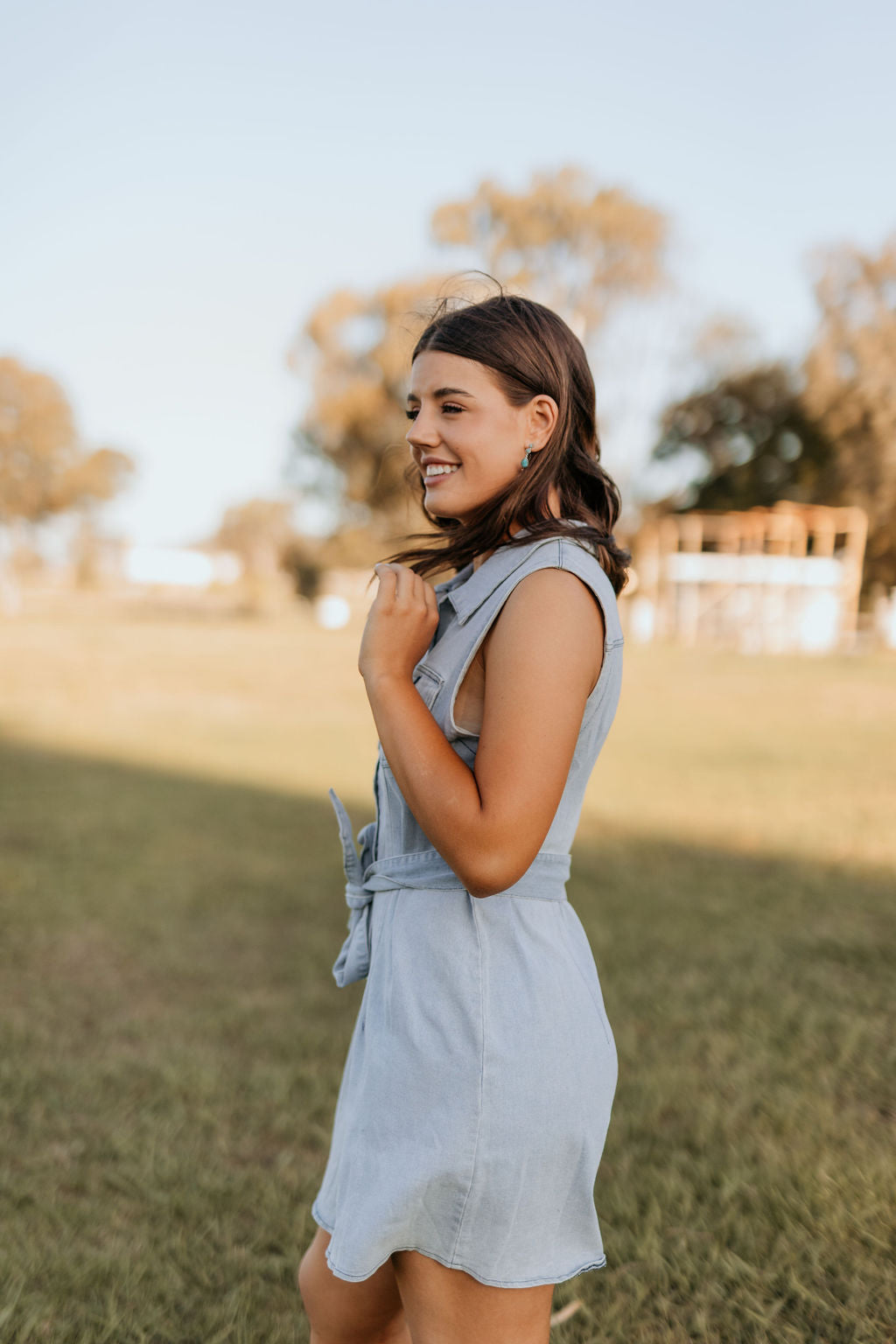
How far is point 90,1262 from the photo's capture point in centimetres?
279

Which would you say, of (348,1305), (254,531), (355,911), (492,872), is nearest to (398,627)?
(492,872)

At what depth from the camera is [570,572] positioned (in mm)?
1418

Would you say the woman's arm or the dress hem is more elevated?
the woman's arm

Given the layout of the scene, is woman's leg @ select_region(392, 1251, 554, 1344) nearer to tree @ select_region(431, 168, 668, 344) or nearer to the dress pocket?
the dress pocket

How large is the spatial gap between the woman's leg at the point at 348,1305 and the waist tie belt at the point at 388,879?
1.43ft

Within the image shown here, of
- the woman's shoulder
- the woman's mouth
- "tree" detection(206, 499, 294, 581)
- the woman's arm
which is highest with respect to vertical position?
the woman's mouth

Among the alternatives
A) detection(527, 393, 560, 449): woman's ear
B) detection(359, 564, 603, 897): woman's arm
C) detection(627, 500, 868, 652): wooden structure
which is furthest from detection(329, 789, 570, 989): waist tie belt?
detection(627, 500, 868, 652): wooden structure

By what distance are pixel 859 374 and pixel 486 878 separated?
2800 centimetres

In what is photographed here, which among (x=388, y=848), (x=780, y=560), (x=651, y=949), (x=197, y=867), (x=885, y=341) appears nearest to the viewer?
(x=388, y=848)

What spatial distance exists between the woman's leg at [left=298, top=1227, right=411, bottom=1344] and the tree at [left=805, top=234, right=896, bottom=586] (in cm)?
2681

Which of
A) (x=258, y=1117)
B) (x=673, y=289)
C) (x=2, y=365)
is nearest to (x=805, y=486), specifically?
(x=673, y=289)

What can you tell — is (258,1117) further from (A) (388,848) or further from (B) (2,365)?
(B) (2,365)

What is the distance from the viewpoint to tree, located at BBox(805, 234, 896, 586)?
83.3 feet

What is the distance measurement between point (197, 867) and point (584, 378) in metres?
6.02
